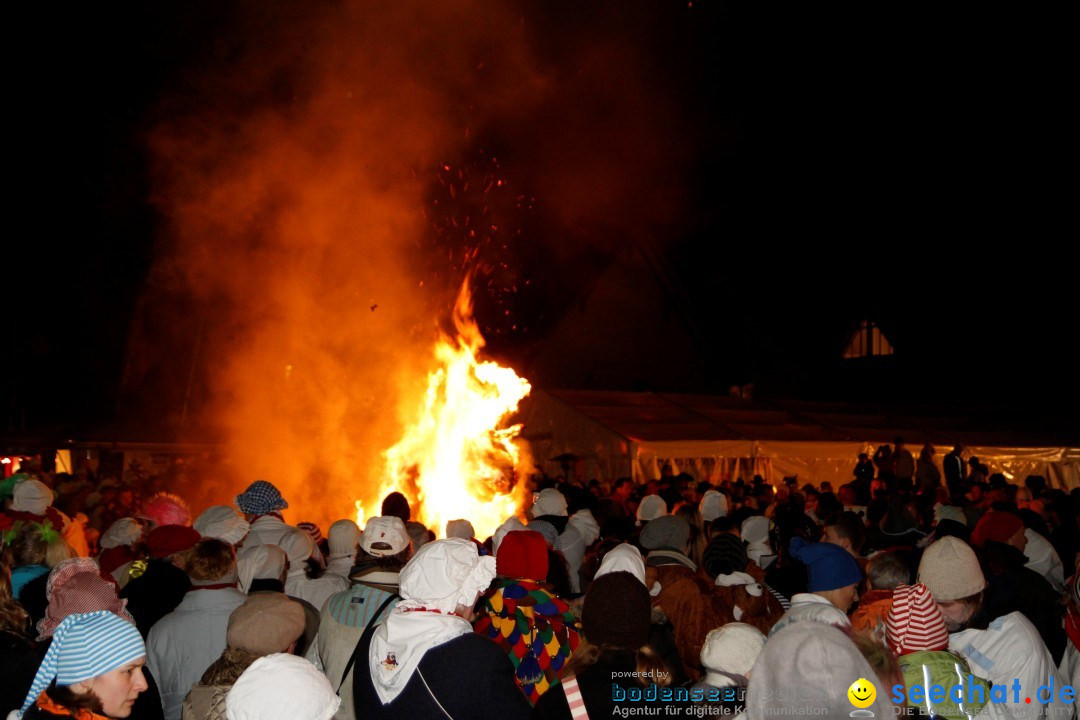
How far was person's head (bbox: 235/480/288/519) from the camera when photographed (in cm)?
670

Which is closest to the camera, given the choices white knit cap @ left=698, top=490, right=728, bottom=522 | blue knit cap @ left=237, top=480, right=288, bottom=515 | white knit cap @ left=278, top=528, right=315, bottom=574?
white knit cap @ left=278, top=528, right=315, bottom=574

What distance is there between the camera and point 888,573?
16.4ft

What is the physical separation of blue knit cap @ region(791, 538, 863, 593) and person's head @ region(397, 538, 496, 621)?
1.92m

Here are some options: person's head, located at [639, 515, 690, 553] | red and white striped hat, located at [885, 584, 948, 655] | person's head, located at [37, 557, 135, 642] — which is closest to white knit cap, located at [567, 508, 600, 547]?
person's head, located at [639, 515, 690, 553]

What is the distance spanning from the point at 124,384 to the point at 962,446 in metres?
19.3

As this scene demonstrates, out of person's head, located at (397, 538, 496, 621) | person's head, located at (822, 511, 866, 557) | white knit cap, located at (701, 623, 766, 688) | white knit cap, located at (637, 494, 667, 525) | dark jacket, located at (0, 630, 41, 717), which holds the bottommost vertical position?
dark jacket, located at (0, 630, 41, 717)

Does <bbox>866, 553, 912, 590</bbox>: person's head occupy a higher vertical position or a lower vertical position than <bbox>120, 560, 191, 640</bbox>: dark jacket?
higher

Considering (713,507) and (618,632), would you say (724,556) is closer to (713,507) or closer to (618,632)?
(713,507)

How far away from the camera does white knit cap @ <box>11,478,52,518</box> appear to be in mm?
7391

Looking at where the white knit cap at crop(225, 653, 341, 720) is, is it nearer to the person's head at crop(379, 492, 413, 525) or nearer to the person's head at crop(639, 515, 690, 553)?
the person's head at crop(639, 515, 690, 553)

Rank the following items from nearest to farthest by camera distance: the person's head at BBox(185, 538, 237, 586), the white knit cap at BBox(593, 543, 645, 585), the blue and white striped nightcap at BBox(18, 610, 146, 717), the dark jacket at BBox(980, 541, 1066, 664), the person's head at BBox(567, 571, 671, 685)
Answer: the blue and white striped nightcap at BBox(18, 610, 146, 717) < the person's head at BBox(567, 571, 671, 685) < the white knit cap at BBox(593, 543, 645, 585) < the person's head at BBox(185, 538, 237, 586) < the dark jacket at BBox(980, 541, 1066, 664)

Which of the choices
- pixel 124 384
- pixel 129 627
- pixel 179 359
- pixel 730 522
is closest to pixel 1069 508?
pixel 730 522

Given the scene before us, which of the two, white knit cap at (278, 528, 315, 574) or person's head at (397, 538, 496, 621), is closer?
person's head at (397, 538, 496, 621)

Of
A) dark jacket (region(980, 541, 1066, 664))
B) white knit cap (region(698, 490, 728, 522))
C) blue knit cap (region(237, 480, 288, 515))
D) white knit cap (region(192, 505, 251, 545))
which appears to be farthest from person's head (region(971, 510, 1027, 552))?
blue knit cap (region(237, 480, 288, 515))
